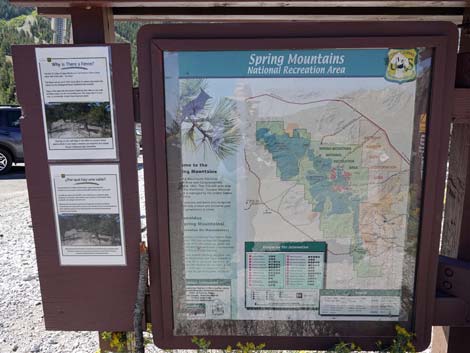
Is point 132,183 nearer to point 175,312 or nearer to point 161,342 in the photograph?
point 175,312

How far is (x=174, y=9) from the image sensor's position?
2469mm

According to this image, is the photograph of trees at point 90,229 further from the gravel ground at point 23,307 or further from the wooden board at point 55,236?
the gravel ground at point 23,307

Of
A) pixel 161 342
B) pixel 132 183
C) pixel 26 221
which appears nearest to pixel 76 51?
pixel 132 183

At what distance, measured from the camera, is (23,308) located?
3922mm

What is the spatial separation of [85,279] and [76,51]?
1.26m

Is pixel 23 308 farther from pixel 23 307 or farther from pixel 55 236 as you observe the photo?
pixel 55 236

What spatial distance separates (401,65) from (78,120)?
170 centimetres

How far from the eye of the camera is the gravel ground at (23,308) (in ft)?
11.1

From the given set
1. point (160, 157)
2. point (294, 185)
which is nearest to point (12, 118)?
point (160, 157)

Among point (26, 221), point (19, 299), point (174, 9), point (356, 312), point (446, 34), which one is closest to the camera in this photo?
point (446, 34)

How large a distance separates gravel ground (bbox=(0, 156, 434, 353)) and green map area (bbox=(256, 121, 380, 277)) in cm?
217

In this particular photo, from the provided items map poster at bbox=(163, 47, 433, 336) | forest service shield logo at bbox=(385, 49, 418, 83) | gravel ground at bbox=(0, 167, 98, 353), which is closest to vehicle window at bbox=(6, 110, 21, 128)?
gravel ground at bbox=(0, 167, 98, 353)

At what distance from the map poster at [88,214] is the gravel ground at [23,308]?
161 cm

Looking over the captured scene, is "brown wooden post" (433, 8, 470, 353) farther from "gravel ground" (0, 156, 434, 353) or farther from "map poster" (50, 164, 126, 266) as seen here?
"map poster" (50, 164, 126, 266)
